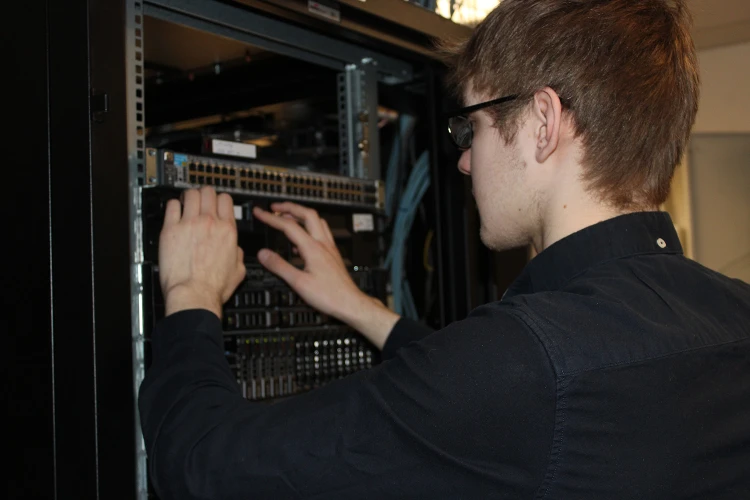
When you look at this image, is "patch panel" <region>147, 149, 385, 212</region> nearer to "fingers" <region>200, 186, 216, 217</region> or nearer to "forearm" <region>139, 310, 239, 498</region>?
"fingers" <region>200, 186, 216, 217</region>

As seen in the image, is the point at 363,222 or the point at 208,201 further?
the point at 363,222

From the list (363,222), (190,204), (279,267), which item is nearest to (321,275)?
(279,267)

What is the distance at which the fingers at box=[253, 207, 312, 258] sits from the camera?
3.78 ft

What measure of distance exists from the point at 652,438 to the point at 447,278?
0.73 m

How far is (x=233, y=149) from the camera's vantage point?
1142 millimetres

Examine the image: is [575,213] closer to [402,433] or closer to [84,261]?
[402,433]

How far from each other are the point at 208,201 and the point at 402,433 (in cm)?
51

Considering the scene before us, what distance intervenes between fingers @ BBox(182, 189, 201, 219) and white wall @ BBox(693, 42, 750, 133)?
6.23ft

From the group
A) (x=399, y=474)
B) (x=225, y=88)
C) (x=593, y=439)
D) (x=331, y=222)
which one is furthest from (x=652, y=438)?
(x=225, y=88)

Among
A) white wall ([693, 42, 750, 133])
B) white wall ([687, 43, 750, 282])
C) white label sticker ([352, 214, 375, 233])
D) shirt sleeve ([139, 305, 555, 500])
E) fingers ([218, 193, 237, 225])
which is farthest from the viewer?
white wall ([693, 42, 750, 133])

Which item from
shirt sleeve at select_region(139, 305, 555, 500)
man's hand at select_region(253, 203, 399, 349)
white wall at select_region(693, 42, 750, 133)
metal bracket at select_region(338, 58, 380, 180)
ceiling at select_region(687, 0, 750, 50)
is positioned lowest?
shirt sleeve at select_region(139, 305, 555, 500)

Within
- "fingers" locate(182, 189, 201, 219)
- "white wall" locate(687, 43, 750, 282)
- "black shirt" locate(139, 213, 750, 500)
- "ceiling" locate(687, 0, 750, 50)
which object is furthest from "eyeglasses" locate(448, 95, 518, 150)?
"white wall" locate(687, 43, 750, 282)

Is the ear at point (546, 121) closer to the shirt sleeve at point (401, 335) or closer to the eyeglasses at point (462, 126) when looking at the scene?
the eyeglasses at point (462, 126)

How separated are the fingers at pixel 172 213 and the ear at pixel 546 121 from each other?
49cm
